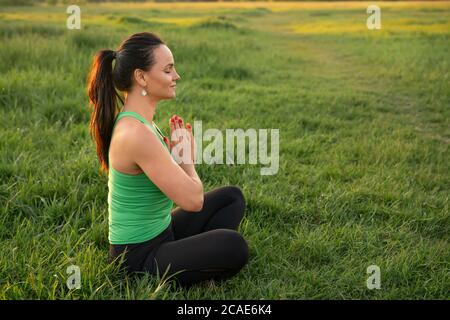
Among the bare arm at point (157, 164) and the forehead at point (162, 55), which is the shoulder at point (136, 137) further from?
the forehead at point (162, 55)

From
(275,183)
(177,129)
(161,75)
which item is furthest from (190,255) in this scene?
(275,183)

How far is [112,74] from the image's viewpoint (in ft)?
7.43

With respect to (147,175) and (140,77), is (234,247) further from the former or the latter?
(140,77)

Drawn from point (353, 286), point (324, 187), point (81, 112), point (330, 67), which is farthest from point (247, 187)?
point (330, 67)

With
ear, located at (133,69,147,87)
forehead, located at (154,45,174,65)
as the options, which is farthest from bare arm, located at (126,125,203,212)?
forehead, located at (154,45,174,65)

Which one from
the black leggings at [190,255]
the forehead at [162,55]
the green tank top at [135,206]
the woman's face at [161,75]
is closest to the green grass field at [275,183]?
the black leggings at [190,255]

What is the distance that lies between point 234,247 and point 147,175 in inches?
23.1

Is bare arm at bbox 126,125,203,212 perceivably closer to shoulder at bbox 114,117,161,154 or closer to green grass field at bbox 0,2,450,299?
shoulder at bbox 114,117,161,154

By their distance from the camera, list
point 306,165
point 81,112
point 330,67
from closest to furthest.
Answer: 1. point 306,165
2. point 81,112
3. point 330,67

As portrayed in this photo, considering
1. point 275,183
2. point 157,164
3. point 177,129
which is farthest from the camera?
point 275,183

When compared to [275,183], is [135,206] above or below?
above

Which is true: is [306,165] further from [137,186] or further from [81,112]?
[81,112]
